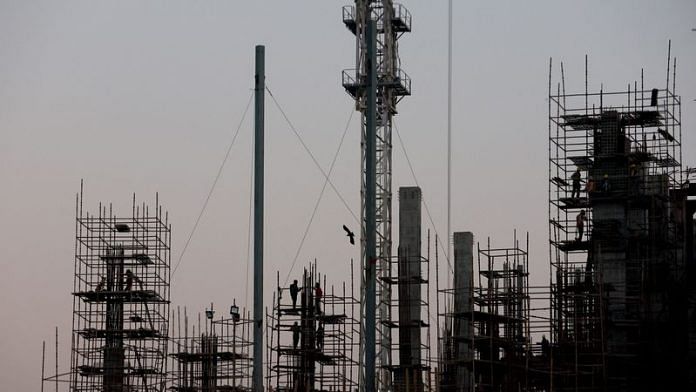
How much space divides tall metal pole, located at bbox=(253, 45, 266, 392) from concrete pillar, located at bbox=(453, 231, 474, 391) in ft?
25.0

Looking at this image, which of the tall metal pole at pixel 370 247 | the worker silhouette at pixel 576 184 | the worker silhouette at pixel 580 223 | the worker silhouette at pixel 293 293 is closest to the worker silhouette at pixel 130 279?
the worker silhouette at pixel 293 293

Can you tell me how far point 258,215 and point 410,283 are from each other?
29.6ft

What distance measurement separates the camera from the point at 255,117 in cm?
4619

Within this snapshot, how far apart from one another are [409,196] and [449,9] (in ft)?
23.2

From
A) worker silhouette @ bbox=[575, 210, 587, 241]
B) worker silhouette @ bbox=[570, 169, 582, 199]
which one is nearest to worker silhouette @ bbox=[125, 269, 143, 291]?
worker silhouette @ bbox=[575, 210, 587, 241]

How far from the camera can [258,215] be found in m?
45.8

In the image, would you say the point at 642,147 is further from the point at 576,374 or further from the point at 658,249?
the point at 576,374

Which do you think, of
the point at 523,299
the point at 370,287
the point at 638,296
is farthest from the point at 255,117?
the point at 638,296

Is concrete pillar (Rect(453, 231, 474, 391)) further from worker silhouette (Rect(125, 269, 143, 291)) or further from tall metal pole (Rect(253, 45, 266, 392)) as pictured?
worker silhouette (Rect(125, 269, 143, 291))

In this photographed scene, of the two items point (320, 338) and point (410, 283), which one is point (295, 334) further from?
point (410, 283)

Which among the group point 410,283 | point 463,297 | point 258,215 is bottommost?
point 463,297

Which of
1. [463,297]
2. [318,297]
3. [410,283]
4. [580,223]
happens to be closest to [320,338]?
[318,297]

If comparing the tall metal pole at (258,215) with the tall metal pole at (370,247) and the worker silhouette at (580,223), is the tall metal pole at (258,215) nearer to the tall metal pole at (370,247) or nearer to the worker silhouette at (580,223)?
the tall metal pole at (370,247)

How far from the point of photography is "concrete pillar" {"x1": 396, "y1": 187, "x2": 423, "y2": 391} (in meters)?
53.1
